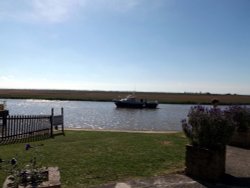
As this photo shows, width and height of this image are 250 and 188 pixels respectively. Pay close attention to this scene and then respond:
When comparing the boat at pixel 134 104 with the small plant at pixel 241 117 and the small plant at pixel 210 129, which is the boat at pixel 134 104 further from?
the small plant at pixel 210 129

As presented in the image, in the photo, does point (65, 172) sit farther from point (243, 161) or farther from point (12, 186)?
point (243, 161)

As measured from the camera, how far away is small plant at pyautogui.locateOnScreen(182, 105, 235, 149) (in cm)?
760

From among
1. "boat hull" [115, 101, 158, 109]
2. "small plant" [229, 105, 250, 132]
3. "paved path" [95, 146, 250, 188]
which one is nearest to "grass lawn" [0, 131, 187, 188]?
"paved path" [95, 146, 250, 188]

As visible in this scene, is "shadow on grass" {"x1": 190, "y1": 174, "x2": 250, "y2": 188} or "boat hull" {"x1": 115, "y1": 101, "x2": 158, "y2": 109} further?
"boat hull" {"x1": 115, "y1": 101, "x2": 158, "y2": 109}

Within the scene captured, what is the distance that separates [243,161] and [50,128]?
11639mm

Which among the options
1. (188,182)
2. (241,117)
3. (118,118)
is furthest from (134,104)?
(188,182)

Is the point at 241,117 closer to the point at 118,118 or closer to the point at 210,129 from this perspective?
the point at 210,129

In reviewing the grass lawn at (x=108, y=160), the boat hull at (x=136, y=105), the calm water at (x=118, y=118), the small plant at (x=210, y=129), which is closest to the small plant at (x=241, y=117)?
the grass lawn at (x=108, y=160)

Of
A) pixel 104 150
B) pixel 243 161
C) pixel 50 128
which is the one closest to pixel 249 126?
pixel 243 161

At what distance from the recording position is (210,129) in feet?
24.8

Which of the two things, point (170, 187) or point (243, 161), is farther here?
point (243, 161)

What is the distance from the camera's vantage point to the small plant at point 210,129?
24.9 ft

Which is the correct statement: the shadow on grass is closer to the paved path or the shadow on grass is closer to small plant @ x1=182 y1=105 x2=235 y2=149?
the paved path

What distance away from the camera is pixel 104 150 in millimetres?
11008
